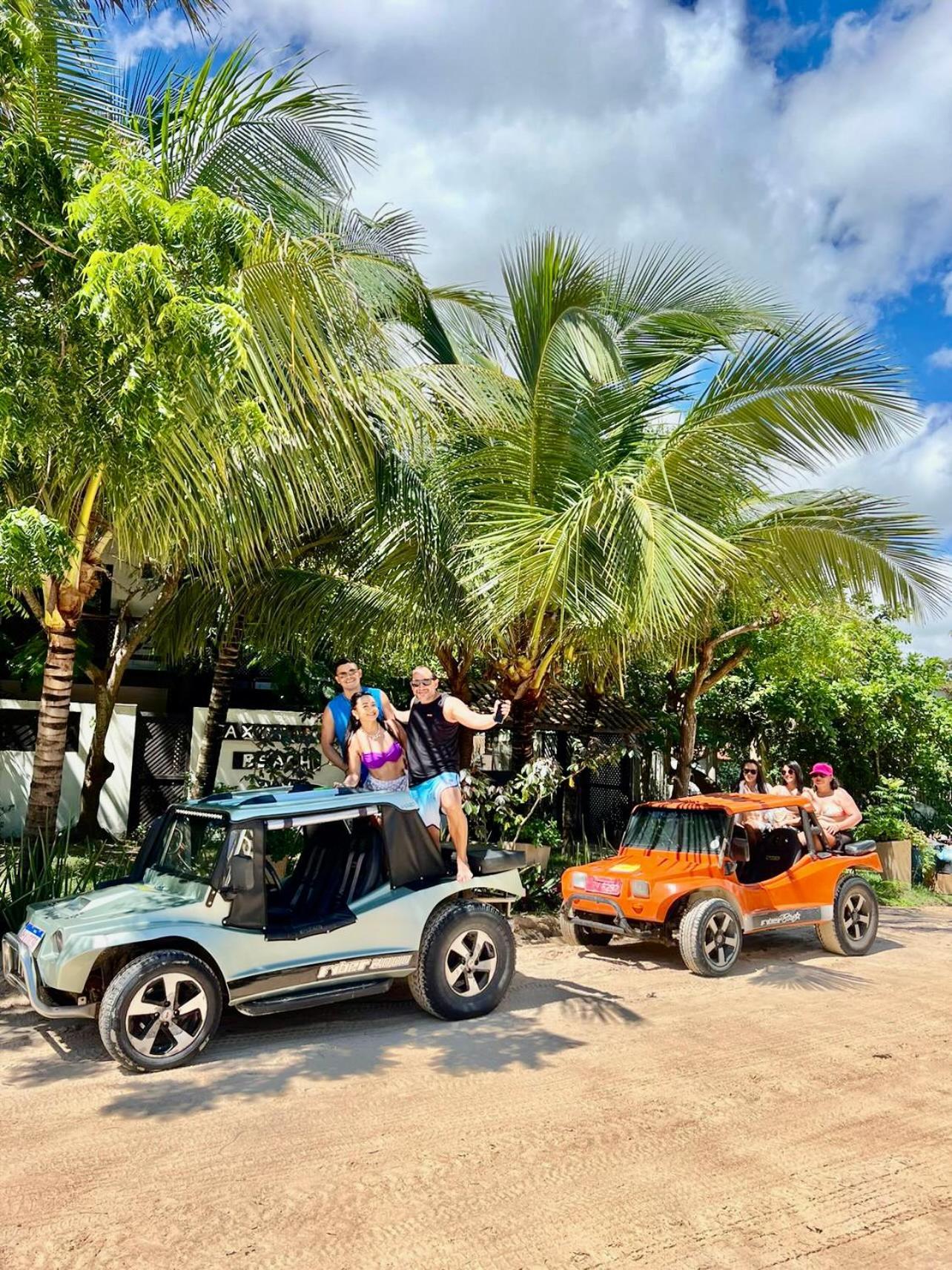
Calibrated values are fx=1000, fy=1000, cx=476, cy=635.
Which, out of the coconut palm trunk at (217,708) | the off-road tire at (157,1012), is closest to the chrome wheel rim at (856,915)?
the off-road tire at (157,1012)

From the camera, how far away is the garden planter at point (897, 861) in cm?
1548

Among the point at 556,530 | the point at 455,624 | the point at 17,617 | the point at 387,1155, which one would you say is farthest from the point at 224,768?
the point at 387,1155

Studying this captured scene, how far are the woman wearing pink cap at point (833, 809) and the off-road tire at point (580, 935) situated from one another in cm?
247

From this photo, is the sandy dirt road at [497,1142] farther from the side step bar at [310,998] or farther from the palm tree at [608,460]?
the palm tree at [608,460]

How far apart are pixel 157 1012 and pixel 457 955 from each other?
2069mm

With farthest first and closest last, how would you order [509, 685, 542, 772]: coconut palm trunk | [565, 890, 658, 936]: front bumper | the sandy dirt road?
[509, 685, 542, 772]: coconut palm trunk → [565, 890, 658, 936]: front bumper → the sandy dirt road

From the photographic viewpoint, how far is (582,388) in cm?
1027

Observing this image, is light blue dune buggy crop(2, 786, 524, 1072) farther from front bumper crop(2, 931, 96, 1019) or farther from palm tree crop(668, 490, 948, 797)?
palm tree crop(668, 490, 948, 797)

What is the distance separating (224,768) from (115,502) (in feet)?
30.0

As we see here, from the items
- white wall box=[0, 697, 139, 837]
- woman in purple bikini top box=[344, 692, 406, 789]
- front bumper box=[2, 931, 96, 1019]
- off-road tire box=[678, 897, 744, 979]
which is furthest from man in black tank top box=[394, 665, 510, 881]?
white wall box=[0, 697, 139, 837]

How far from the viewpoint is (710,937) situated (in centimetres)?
843

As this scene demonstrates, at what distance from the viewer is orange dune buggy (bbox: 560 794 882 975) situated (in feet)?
28.0

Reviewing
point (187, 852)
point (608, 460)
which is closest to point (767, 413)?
point (608, 460)

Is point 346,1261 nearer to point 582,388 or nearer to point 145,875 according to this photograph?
point 145,875
